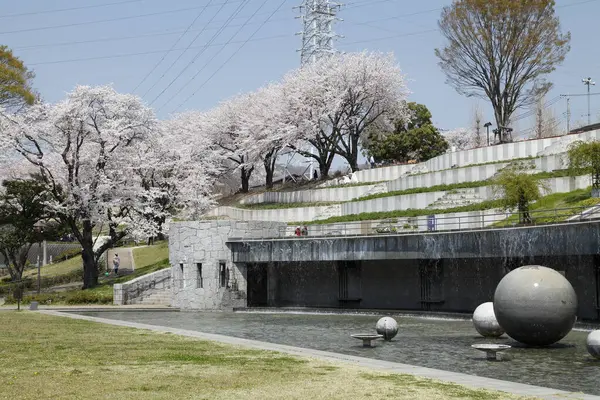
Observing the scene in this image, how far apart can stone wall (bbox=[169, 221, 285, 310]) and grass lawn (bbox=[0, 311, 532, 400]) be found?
24323mm

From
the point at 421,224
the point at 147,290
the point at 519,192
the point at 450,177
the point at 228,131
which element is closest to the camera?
the point at 519,192

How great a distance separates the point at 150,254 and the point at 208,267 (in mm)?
23306

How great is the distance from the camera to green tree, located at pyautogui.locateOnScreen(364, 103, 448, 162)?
88.6 m

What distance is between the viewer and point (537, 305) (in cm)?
2611

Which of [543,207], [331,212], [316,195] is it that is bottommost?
[543,207]

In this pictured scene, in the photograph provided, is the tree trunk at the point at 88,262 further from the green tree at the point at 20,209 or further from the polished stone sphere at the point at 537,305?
the polished stone sphere at the point at 537,305

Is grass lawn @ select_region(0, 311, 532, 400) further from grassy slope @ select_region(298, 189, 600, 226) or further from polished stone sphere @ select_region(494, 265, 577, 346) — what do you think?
grassy slope @ select_region(298, 189, 600, 226)

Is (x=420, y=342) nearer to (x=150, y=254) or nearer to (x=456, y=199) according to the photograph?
(x=456, y=199)

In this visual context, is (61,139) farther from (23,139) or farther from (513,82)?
(513,82)

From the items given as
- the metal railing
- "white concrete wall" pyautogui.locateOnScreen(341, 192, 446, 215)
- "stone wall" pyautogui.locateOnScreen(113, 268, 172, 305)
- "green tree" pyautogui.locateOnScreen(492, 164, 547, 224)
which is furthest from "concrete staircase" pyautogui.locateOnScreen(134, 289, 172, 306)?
"green tree" pyautogui.locateOnScreen(492, 164, 547, 224)

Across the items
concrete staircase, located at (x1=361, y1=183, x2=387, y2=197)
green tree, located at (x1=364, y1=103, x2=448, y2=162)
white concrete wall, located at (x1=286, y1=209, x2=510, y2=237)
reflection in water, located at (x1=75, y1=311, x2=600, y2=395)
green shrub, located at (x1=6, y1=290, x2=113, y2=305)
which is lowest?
reflection in water, located at (x1=75, y1=311, x2=600, y2=395)

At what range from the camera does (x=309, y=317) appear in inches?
1786

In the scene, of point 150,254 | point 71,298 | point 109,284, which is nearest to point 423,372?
point 71,298

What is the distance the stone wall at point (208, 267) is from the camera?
52.5 metres
